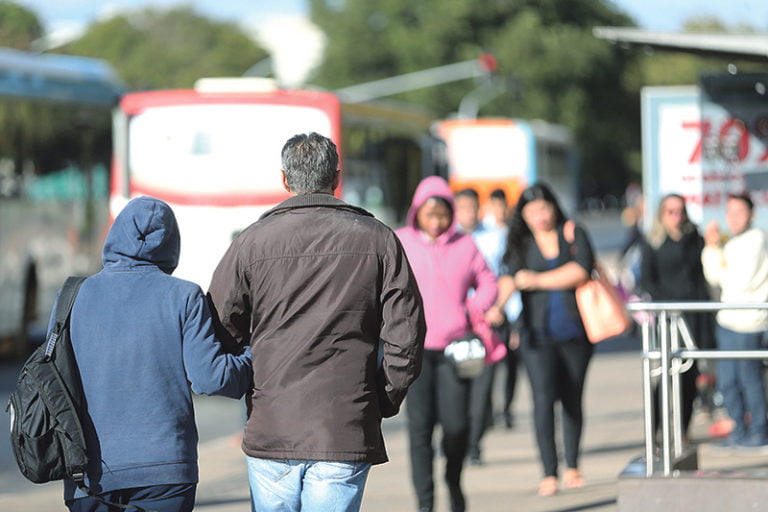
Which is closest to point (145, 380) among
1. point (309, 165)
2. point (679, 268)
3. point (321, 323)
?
point (321, 323)

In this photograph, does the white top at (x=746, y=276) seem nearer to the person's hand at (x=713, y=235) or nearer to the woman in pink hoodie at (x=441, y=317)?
the person's hand at (x=713, y=235)

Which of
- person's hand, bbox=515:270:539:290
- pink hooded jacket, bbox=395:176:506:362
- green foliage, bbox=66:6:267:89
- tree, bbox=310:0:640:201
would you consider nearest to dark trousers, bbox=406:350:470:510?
pink hooded jacket, bbox=395:176:506:362

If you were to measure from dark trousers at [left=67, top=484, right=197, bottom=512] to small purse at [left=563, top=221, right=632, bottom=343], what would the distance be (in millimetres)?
4487

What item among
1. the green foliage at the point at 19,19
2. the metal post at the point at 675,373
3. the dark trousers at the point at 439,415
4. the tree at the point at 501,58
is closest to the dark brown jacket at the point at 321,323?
the metal post at the point at 675,373

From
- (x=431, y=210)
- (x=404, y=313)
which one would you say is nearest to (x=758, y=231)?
(x=431, y=210)

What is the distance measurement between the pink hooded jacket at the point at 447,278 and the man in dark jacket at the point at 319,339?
2.99m

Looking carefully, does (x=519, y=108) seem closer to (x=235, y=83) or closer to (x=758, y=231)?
(x=235, y=83)

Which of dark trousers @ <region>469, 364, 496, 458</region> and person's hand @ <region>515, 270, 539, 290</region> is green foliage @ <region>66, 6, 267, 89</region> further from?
person's hand @ <region>515, 270, 539, 290</region>

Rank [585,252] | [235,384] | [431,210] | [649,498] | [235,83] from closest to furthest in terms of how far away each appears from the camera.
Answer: [235,384] < [649,498] < [431,210] < [585,252] < [235,83]

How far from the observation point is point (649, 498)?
20.9ft

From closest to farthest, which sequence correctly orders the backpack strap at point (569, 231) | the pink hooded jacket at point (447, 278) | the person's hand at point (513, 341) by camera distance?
the pink hooded jacket at point (447, 278) → the backpack strap at point (569, 231) → the person's hand at point (513, 341)

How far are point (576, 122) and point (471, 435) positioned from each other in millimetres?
50374

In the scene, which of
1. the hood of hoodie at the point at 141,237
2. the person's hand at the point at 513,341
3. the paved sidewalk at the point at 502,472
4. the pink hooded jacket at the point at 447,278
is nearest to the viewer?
the hood of hoodie at the point at 141,237

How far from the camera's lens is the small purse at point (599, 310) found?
8.62 metres
